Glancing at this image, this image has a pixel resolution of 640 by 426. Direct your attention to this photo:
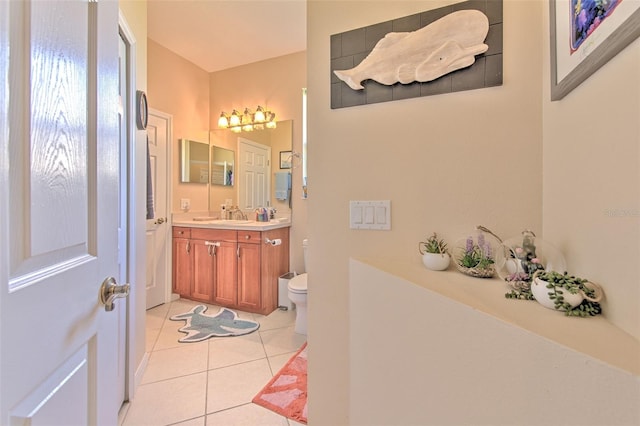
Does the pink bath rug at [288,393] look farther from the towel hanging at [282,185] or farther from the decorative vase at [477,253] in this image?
the towel hanging at [282,185]

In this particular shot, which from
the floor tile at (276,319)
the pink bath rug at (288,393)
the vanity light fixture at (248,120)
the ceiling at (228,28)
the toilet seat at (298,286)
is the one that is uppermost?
the ceiling at (228,28)

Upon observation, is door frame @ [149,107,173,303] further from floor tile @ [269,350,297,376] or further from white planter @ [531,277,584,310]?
white planter @ [531,277,584,310]

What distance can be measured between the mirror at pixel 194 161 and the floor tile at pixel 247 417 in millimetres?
2491

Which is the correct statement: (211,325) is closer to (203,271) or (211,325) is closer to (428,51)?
(203,271)

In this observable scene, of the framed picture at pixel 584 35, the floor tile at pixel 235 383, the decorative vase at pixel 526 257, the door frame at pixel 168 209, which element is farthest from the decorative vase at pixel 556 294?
the door frame at pixel 168 209

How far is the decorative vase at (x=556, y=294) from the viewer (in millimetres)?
554

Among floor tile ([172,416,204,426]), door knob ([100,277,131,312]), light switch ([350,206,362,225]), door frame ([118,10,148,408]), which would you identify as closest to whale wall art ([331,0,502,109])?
light switch ([350,206,362,225])

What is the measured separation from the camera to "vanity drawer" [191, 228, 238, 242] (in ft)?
9.03

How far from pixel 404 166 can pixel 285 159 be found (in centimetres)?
218

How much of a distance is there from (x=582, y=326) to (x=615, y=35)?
53cm

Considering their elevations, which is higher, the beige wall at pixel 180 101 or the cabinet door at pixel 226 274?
the beige wall at pixel 180 101

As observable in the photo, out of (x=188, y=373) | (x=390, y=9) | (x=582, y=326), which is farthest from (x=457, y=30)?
(x=188, y=373)

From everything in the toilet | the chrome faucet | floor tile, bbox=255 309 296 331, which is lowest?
floor tile, bbox=255 309 296 331

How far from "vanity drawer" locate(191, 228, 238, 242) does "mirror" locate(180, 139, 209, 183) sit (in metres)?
0.69
